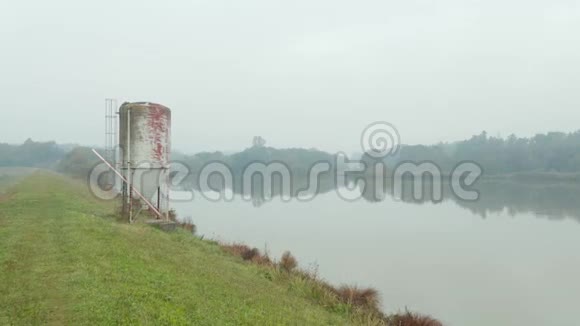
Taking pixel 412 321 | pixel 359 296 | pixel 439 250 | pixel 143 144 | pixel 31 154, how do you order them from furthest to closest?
pixel 31 154 → pixel 439 250 → pixel 143 144 → pixel 359 296 → pixel 412 321

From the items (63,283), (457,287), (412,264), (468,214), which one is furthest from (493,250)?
(63,283)

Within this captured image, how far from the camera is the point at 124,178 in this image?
49.6 ft

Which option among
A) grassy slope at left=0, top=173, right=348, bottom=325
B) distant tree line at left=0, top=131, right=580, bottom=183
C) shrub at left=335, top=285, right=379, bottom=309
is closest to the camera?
grassy slope at left=0, top=173, right=348, bottom=325

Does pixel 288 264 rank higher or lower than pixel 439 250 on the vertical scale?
higher

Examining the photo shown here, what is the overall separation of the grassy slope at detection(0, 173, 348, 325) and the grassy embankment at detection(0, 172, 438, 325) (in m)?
0.01

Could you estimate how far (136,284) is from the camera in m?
7.25

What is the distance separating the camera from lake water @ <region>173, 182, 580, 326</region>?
1145cm

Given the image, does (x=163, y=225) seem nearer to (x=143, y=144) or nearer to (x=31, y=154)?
(x=143, y=144)

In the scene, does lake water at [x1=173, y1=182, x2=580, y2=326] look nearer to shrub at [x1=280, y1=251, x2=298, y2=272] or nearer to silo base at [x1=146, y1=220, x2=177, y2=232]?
shrub at [x1=280, y1=251, x2=298, y2=272]

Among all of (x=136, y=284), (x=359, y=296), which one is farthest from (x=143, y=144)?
(x=359, y=296)

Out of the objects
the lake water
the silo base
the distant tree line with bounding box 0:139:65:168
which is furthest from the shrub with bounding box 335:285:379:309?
the distant tree line with bounding box 0:139:65:168

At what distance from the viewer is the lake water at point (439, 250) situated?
11445 mm

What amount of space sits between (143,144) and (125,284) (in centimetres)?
866

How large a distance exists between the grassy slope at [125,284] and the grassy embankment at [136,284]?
15 mm
